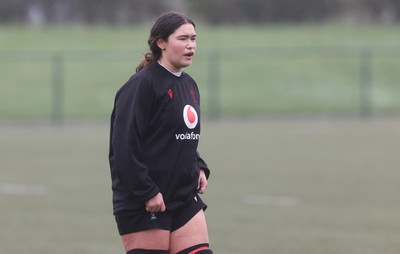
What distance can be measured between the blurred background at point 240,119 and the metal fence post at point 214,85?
0.08 metres

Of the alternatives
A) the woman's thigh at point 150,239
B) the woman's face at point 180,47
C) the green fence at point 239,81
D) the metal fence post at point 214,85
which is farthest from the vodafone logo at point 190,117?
the green fence at point 239,81

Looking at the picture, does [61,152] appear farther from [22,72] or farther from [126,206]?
[22,72]

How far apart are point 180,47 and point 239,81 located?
30.3 m

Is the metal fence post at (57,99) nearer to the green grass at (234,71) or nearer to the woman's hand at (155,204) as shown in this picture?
the green grass at (234,71)

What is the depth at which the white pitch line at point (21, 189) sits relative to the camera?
14.4m

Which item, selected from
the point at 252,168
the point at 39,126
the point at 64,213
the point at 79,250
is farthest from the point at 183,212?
the point at 39,126

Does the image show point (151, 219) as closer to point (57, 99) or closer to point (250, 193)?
point (250, 193)

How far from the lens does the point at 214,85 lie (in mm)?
34156

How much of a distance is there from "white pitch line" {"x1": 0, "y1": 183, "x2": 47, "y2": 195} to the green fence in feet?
51.6

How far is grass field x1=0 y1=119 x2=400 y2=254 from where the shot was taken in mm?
10523

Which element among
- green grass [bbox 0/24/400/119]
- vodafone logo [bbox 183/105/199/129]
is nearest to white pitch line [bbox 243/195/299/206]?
vodafone logo [bbox 183/105/199/129]

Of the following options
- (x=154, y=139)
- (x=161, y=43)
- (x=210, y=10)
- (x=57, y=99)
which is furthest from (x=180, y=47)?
(x=210, y=10)

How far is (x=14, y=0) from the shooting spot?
50906 millimetres

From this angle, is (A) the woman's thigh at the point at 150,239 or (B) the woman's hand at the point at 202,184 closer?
(A) the woman's thigh at the point at 150,239
